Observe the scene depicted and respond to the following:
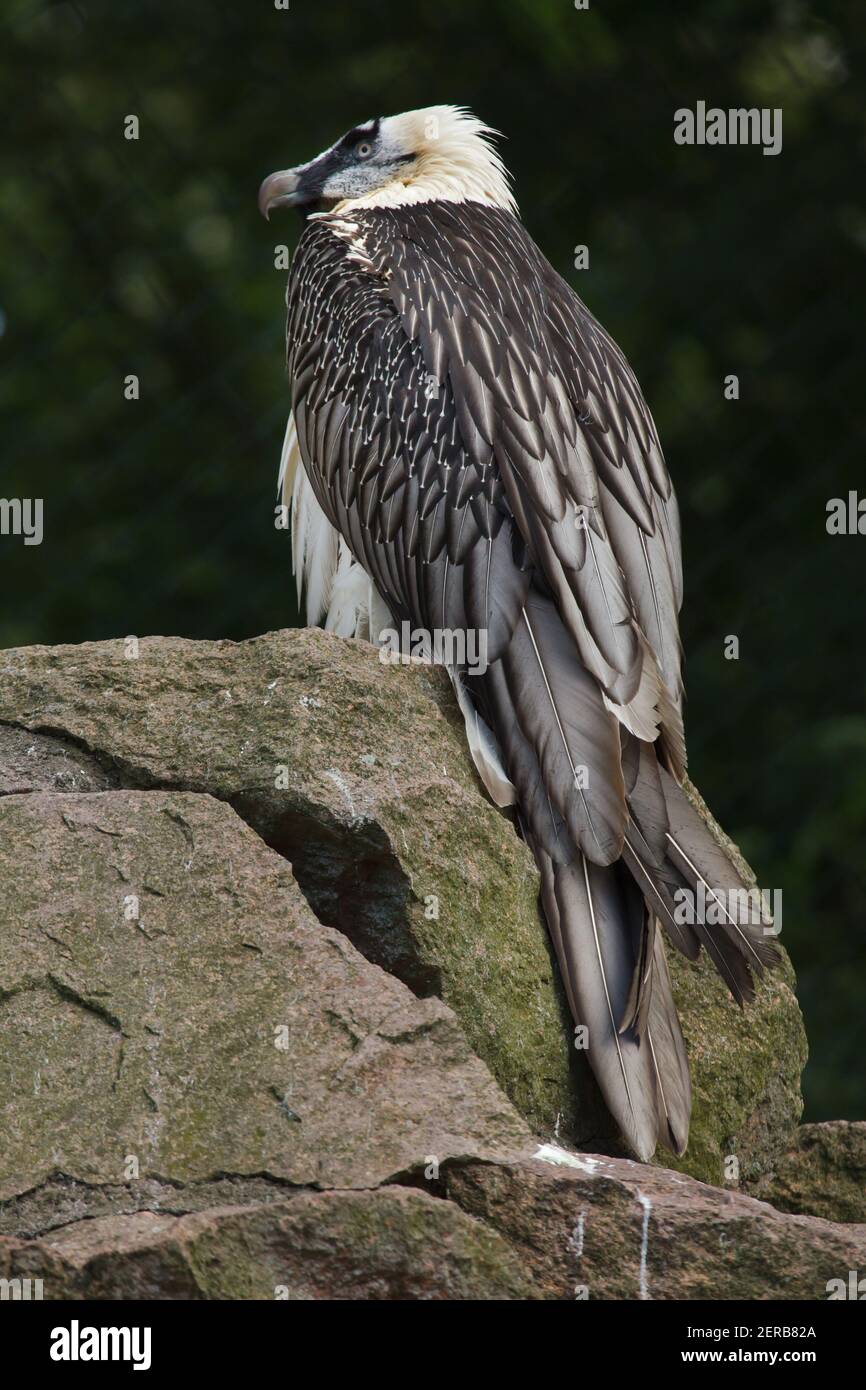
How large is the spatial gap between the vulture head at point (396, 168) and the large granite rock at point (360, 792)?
9.07 feet

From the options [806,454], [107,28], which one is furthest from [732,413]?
[107,28]

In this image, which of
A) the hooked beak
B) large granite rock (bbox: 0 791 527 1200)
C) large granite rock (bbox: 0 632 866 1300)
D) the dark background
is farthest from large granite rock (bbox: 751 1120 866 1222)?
the dark background

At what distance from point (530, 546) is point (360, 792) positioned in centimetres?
106

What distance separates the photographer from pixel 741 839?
30.1 ft

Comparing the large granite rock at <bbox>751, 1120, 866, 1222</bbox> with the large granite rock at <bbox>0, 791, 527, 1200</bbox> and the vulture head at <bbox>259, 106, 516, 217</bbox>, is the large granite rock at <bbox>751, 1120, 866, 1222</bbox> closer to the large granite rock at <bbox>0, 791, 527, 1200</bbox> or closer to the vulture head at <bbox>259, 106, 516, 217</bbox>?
the large granite rock at <bbox>0, 791, 527, 1200</bbox>

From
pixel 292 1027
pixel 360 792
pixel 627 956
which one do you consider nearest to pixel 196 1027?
pixel 292 1027

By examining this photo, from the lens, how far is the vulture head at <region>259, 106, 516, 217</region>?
22.2ft

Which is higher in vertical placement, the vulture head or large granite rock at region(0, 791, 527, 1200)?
the vulture head

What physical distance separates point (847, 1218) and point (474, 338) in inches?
96.4

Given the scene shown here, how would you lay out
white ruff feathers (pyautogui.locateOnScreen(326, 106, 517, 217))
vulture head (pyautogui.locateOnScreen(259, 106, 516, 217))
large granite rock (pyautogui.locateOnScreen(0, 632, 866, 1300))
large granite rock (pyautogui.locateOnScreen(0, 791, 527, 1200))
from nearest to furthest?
large granite rock (pyautogui.locateOnScreen(0, 632, 866, 1300)) → large granite rock (pyautogui.locateOnScreen(0, 791, 527, 1200)) → white ruff feathers (pyautogui.locateOnScreen(326, 106, 517, 217)) → vulture head (pyautogui.locateOnScreen(259, 106, 516, 217))

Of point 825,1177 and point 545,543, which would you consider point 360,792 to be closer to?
point 545,543

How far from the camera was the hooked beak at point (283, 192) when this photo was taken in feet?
22.4

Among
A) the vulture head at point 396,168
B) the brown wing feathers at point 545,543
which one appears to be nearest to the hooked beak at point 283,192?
the vulture head at point 396,168

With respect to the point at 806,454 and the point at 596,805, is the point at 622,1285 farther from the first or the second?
the point at 806,454
